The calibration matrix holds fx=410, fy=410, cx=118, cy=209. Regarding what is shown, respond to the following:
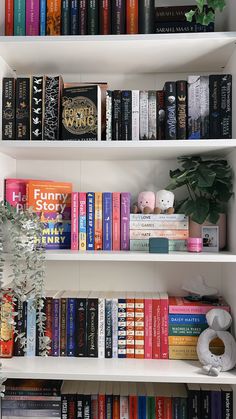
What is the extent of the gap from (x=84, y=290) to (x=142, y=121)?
67 cm

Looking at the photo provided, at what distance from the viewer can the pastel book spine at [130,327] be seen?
55.3 inches

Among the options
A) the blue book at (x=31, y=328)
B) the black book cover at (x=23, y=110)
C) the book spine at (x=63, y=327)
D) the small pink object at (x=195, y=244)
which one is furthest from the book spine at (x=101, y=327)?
the black book cover at (x=23, y=110)

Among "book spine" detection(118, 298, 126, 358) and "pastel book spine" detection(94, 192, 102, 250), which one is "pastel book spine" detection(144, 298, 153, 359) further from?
"pastel book spine" detection(94, 192, 102, 250)

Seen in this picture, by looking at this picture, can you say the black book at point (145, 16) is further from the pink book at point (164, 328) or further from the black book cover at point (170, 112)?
the pink book at point (164, 328)

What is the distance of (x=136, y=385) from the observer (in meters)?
1.47

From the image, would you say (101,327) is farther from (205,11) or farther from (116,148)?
(205,11)

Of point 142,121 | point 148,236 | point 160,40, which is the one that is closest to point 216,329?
point 148,236

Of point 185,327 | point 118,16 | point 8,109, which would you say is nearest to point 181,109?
point 118,16

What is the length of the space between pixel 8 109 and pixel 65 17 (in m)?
0.36

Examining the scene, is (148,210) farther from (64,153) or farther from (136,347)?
(136,347)

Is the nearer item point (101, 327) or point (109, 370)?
point (109, 370)

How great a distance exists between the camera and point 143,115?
1406 millimetres

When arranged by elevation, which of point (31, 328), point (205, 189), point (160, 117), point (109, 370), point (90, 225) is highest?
point (160, 117)

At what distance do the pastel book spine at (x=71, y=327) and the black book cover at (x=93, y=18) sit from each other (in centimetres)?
91
